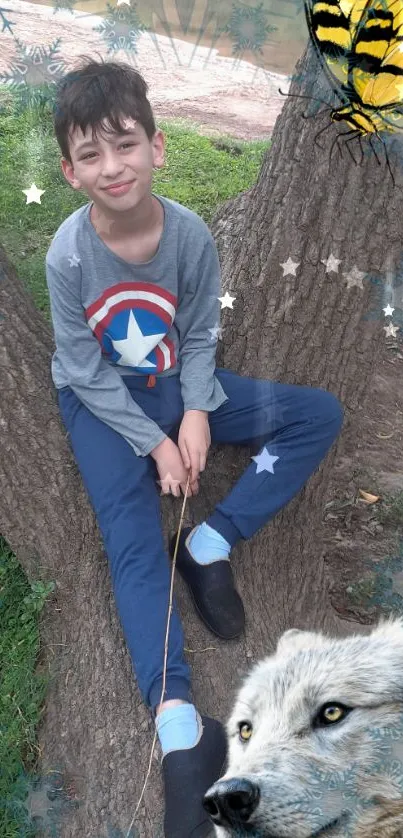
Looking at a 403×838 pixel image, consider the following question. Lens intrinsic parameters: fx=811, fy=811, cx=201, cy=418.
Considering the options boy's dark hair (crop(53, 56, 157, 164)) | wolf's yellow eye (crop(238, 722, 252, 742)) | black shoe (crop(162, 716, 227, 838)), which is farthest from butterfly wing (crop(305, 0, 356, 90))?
black shoe (crop(162, 716, 227, 838))

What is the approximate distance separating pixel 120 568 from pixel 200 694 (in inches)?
19.7

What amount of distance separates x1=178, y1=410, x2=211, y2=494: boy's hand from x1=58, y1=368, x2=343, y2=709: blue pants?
0.10 metres

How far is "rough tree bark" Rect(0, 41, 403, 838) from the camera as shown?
283 cm

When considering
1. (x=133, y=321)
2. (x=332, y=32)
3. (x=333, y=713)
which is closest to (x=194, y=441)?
(x=133, y=321)

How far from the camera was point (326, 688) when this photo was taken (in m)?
2.00

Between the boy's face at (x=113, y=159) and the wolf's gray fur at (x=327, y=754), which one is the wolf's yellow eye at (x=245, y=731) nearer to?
the wolf's gray fur at (x=327, y=754)

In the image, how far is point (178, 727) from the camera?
255 centimetres

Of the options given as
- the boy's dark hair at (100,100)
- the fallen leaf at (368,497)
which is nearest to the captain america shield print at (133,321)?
the boy's dark hair at (100,100)

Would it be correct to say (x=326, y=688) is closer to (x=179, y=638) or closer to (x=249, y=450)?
(x=179, y=638)

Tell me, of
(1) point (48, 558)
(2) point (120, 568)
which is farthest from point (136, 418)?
(1) point (48, 558)

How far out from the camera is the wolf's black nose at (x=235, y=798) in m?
1.79

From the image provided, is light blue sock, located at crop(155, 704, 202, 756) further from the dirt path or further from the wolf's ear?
the dirt path

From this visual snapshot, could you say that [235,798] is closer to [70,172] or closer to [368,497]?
[70,172]

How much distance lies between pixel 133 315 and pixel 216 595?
41.1 inches
